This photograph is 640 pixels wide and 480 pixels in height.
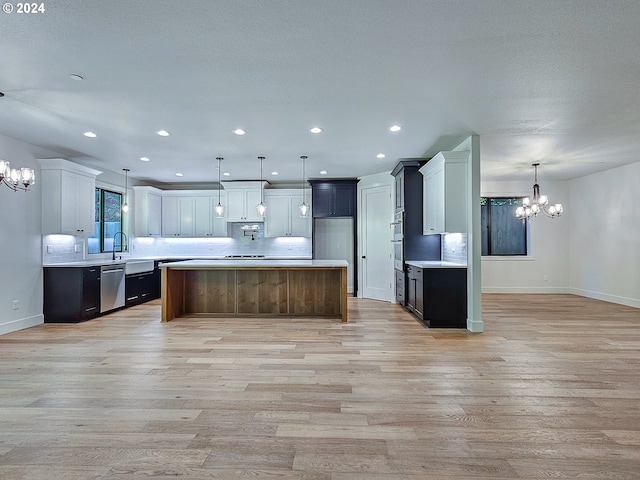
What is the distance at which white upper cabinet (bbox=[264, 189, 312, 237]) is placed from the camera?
332 inches

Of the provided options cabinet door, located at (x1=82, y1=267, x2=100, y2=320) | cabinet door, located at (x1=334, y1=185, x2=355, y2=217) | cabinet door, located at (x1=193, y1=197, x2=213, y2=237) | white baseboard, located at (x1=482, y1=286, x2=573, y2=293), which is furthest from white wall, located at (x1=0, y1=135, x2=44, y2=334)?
white baseboard, located at (x1=482, y1=286, x2=573, y2=293)

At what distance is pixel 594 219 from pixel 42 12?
31.4ft

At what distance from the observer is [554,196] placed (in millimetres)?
8539

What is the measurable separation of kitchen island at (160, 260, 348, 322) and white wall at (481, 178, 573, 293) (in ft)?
15.5

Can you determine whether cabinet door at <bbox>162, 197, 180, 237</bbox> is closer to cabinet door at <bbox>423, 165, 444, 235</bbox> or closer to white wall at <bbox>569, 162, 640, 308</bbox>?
cabinet door at <bbox>423, 165, 444, 235</bbox>

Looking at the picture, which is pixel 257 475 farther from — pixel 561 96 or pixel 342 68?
pixel 561 96

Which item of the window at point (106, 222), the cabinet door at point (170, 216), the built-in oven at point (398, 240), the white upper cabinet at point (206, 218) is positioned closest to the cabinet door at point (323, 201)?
the built-in oven at point (398, 240)

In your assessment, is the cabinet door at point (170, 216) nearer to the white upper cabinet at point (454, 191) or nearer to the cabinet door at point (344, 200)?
the cabinet door at point (344, 200)

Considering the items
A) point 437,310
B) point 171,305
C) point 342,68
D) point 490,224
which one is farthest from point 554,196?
point 171,305

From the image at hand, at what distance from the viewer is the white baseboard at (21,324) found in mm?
4895

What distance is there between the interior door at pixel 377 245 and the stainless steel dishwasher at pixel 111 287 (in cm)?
483

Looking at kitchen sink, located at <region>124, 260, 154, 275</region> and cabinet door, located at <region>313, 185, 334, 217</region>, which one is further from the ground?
cabinet door, located at <region>313, 185, 334, 217</region>

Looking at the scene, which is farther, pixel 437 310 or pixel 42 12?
pixel 437 310

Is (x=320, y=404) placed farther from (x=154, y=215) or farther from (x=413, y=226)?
(x=154, y=215)
